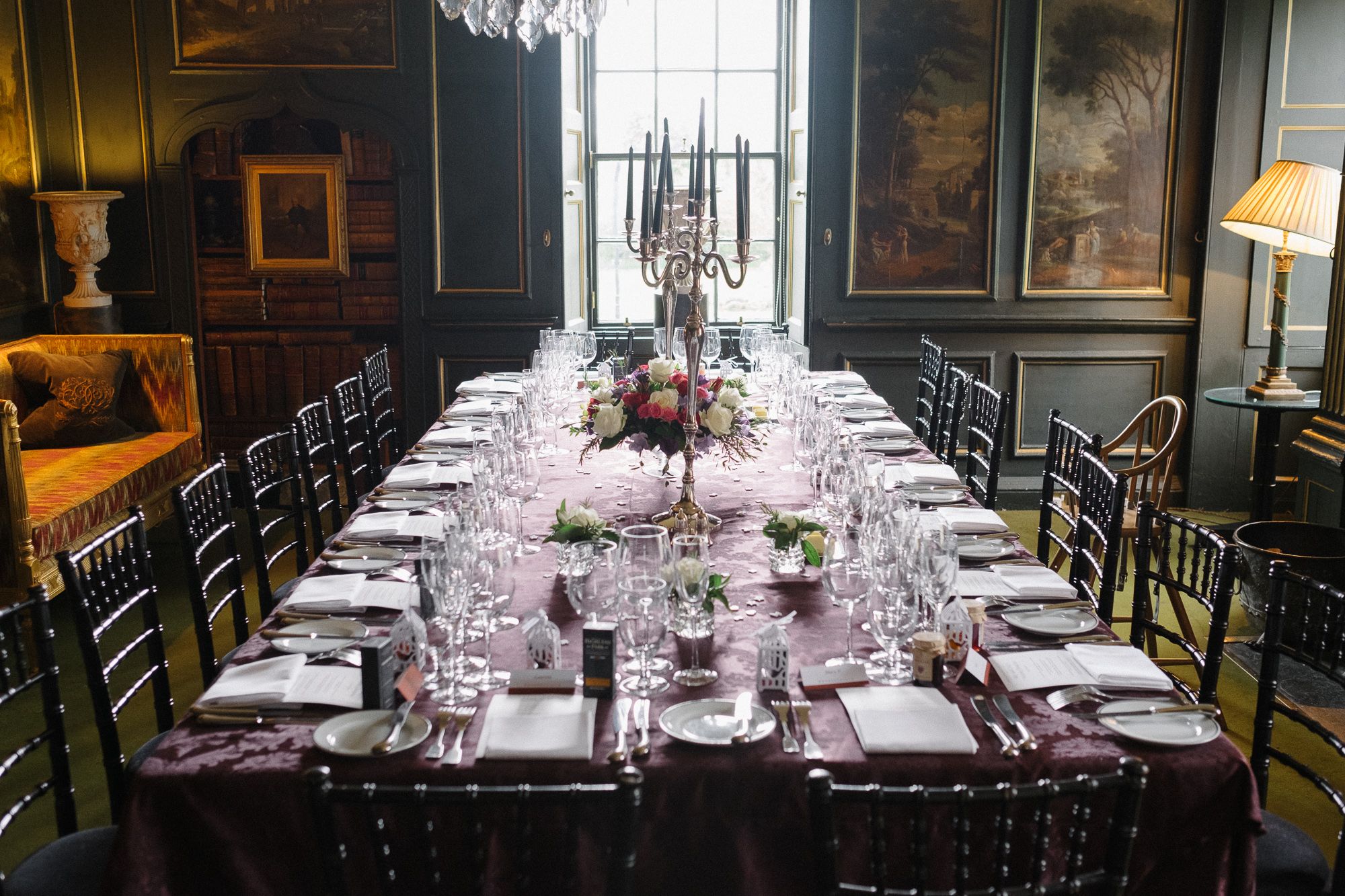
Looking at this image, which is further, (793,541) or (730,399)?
(730,399)

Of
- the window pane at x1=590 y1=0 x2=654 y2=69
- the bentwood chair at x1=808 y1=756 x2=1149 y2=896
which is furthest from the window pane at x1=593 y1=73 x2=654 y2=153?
the bentwood chair at x1=808 y1=756 x2=1149 y2=896

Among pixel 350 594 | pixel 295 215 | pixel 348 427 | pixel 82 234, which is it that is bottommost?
pixel 350 594

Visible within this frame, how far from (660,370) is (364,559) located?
1.01 meters

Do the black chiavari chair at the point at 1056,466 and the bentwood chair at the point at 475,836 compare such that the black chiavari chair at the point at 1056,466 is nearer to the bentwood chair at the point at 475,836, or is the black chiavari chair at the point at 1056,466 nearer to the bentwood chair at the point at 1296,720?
the bentwood chair at the point at 1296,720

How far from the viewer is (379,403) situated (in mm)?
5496

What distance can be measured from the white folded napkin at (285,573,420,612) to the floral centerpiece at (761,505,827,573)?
0.88m

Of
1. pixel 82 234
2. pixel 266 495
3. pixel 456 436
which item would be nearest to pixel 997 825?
pixel 266 495

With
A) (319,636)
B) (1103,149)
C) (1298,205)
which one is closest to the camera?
(319,636)

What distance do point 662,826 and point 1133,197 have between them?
223 inches

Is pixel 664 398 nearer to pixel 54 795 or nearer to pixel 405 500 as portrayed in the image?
pixel 405 500

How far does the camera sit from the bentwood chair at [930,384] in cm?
536

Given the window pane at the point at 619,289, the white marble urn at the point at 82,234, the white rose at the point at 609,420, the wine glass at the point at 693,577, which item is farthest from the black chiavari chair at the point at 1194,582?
the white marble urn at the point at 82,234

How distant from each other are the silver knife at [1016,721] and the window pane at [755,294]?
18.3ft

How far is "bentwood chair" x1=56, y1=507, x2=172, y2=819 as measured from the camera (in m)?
2.40
